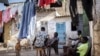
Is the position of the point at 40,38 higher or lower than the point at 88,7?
lower

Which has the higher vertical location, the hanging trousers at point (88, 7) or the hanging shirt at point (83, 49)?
the hanging trousers at point (88, 7)

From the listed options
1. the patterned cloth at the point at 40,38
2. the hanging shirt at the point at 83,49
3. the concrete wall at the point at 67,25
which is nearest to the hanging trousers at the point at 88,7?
the hanging shirt at the point at 83,49

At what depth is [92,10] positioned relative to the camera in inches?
302

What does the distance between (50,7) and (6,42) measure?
5.47 meters

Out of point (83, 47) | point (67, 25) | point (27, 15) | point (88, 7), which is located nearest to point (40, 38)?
point (27, 15)

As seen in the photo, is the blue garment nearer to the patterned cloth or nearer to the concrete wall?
the patterned cloth

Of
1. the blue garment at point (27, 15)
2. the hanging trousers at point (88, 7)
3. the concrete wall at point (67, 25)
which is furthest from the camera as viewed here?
the concrete wall at point (67, 25)

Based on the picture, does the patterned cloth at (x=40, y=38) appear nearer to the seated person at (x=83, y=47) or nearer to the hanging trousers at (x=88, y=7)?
the seated person at (x=83, y=47)

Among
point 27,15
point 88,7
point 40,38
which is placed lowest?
point 40,38

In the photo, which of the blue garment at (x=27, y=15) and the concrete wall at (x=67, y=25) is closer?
the blue garment at (x=27, y=15)

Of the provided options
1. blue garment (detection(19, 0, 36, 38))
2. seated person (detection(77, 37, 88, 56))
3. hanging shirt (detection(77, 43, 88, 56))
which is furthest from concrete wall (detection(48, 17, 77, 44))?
hanging shirt (detection(77, 43, 88, 56))

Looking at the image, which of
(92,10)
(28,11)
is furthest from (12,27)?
(92,10)

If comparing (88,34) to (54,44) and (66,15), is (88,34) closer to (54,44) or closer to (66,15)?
(54,44)

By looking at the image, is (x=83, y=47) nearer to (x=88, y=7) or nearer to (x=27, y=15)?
(x=88, y=7)
